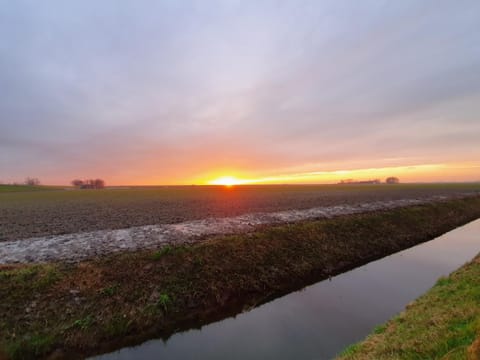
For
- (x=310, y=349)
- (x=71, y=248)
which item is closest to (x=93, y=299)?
(x=71, y=248)

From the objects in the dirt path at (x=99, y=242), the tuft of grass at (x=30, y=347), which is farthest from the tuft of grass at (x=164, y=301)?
the dirt path at (x=99, y=242)

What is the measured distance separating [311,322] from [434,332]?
164 inches

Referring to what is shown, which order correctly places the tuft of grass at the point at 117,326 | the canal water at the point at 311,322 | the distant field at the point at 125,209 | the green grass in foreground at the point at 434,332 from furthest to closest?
1. the distant field at the point at 125,209
2. the tuft of grass at the point at 117,326
3. the canal water at the point at 311,322
4. the green grass in foreground at the point at 434,332

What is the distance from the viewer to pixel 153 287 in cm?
947

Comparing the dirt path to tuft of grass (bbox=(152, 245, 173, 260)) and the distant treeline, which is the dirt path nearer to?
tuft of grass (bbox=(152, 245, 173, 260))

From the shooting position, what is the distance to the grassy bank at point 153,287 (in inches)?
288

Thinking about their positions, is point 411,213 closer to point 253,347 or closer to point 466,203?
point 466,203

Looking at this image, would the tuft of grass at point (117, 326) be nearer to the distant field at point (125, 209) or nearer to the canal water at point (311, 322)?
the canal water at point (311, 322)

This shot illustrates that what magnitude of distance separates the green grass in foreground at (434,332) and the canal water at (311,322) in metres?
1.49

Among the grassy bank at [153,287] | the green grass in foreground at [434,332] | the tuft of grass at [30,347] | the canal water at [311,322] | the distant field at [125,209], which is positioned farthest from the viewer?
the distant field at [125,209]

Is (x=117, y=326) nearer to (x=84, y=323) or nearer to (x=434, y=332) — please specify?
(x=84, y=323)

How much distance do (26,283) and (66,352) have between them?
12.3 ft

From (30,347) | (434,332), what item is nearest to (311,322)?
(434,332)

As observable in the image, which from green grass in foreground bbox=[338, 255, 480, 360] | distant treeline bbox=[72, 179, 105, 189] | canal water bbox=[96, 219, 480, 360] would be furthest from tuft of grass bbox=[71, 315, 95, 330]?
distant treeline bbox=[72, 179, 105, 189]
